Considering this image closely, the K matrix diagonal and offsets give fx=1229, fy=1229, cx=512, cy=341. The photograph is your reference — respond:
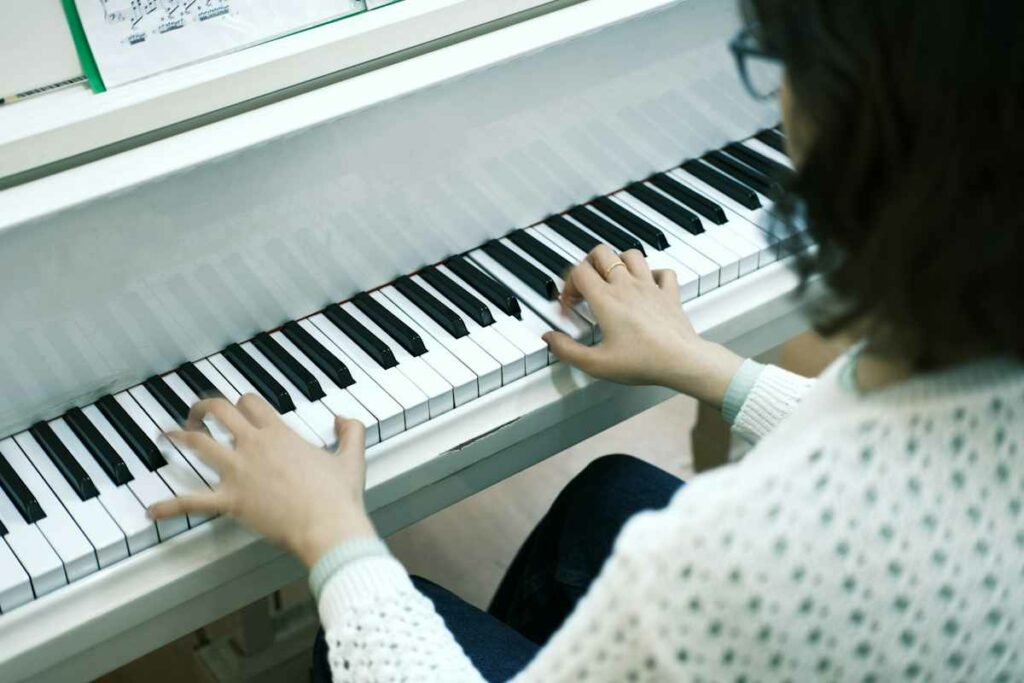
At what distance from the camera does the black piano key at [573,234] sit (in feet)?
5.11

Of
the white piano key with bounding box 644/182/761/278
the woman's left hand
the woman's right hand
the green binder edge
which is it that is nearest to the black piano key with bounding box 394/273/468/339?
the woman's right hand

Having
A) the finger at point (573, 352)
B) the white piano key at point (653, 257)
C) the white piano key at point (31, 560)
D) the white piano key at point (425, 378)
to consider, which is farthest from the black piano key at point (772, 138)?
the white piano key at point (31, 560)

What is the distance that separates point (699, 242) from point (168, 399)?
26.6 inches

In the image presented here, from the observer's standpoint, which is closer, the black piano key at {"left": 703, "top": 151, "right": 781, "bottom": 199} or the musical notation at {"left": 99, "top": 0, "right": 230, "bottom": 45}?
the musical notation at {"left": 99, "top": 0, "right": 230, "bottom": 45}

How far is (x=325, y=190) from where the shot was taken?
1.36 metres

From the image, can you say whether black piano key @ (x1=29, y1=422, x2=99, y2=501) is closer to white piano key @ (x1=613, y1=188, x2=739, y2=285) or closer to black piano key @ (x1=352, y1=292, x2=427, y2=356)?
black piano key @ (x1=352, y1=292, x2=427, y2=356)

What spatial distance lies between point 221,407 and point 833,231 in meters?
0.69

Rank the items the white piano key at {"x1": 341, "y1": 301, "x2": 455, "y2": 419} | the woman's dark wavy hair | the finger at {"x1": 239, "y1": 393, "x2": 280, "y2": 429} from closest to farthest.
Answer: the woman's dark wavy hair
the finger at {"x1": 239, "y1": 393, "x2": 280, "y2": 429}
the white piano key at {"x1": 341, "y1": 301, "x2": 455, "y2": 419}

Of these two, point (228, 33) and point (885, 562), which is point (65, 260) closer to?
point (228, 33)

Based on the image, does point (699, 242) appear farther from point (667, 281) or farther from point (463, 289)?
point (463, 289)

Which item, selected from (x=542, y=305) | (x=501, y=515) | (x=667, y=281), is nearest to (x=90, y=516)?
(x=542, y=305)

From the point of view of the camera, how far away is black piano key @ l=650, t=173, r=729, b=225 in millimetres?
1595

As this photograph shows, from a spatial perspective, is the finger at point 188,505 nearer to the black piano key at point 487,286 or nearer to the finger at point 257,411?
the finger at point 257,411

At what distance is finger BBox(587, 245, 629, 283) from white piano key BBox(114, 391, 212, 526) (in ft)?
1.68
